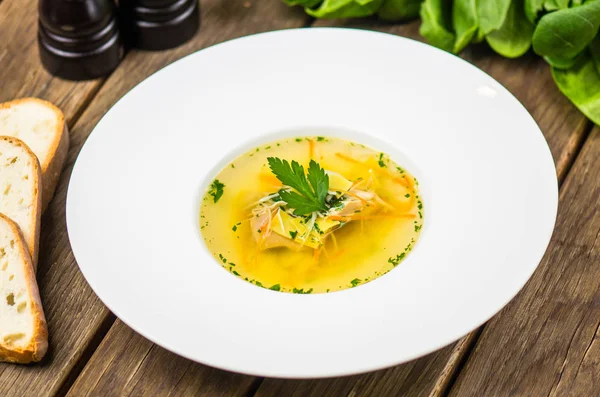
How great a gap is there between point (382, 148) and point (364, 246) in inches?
14.9

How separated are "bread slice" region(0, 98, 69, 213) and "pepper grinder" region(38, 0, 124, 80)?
0.93 feet

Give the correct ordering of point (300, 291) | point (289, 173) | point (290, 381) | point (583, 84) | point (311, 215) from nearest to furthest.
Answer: point (290, 381) < point (300, 291) < point (289, 173) < point (311, 215) < point (583, 84)

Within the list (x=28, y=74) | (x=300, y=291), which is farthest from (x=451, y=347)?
(x=28, y=74)

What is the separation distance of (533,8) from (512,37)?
0.72 ft

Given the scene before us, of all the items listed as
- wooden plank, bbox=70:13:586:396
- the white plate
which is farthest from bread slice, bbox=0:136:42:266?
wooden plank, bbox=70:13:586:396

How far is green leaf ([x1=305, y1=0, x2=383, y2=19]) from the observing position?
3.07m

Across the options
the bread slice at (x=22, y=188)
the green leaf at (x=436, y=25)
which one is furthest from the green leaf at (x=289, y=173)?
the green leaf at (x=436, y=25)

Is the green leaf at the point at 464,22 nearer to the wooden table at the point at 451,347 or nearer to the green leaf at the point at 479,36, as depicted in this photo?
the green leaf at the point at 479,36

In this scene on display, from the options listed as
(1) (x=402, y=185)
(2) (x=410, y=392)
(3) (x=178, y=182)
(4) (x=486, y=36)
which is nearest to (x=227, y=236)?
(3) (x=178, y=182)

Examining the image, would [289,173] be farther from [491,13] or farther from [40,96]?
[40,96]

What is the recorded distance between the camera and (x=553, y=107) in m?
2.88

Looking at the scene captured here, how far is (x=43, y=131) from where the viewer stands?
2.71 metres

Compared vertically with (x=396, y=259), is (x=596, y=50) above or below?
above

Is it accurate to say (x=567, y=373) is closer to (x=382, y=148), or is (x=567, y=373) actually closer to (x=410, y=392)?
(x=410, y=392)
